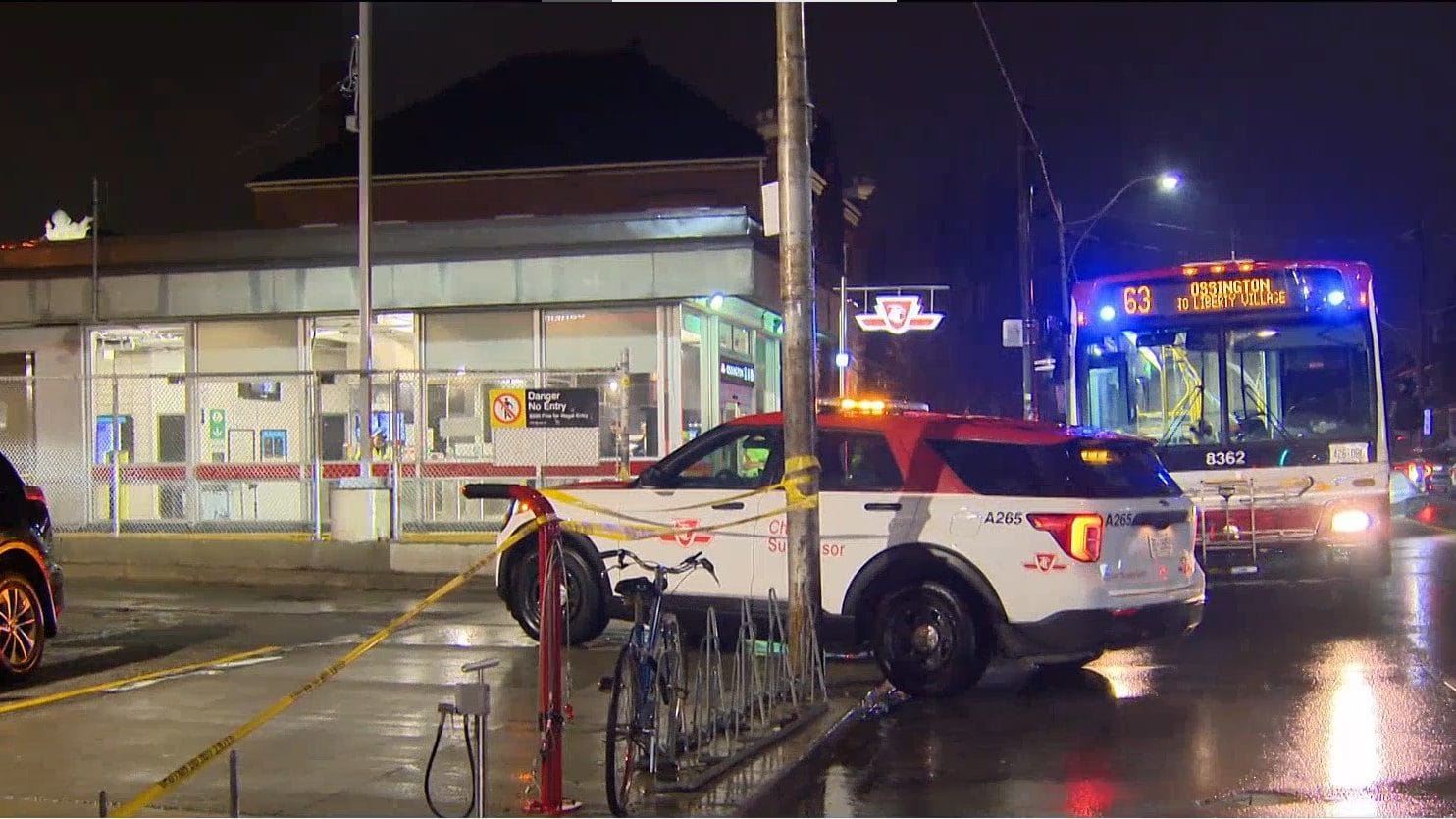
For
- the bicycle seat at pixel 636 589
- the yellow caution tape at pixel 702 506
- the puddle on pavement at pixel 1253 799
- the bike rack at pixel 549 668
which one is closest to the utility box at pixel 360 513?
the yellow caution tape at pixel 702 506

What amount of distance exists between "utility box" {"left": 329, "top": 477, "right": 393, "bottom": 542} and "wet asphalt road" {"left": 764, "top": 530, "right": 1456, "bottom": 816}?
31.1 feet

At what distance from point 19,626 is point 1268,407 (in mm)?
10631

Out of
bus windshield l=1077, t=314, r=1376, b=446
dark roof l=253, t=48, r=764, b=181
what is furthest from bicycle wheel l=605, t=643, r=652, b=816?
dark roof l=253, t=48, r=764, b=181

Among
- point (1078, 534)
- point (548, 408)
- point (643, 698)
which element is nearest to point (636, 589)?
point (643, 698)

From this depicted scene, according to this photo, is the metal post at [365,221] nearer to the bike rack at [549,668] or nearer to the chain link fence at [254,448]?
the chain link fence at [254,448]

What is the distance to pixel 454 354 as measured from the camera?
2255 cm

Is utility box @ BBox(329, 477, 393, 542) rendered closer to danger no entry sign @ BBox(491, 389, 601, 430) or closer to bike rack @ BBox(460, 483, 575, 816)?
danger no entry sign @ BBox(491, 389, 601, 430)

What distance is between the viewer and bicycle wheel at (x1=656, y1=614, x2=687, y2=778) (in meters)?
6.90

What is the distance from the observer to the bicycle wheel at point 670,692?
22.6 ft

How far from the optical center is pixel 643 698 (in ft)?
21.8

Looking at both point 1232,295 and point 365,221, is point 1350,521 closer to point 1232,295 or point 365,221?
point 1232,295

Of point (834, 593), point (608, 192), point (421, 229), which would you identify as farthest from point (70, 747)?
point (608, 192)

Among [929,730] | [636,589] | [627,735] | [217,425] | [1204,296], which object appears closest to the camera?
[627,735]

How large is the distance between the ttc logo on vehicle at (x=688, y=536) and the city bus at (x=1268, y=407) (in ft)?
17.1
